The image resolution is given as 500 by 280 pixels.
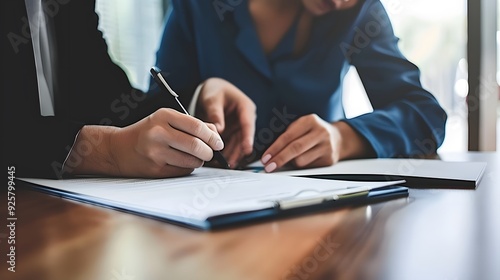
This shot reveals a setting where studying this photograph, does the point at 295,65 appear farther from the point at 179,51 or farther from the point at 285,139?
the point at 285,139

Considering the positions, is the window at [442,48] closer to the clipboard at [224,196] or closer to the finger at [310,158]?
the finger at [310,158]

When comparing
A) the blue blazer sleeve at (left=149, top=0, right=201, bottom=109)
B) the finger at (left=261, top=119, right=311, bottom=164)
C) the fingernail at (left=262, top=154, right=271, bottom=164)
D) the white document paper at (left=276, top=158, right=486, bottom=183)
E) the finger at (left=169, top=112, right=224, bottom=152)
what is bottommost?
the white document paper at (left=276, top=158, right=486, bottom=183)

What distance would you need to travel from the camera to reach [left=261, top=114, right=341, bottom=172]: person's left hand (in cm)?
82

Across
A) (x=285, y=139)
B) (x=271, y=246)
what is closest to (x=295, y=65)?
(x=285, y=139)

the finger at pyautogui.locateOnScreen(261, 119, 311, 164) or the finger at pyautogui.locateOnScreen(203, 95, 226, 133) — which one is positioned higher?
the finger at pyautogui.locateOnScreen(203, 95, 226, 133)

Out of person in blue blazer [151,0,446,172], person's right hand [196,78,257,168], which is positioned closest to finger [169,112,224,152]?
person's right hand [196,78,257,168]

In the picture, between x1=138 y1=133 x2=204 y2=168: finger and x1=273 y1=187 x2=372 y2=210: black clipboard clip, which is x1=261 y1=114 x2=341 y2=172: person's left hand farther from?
x1=273 y1=187 x2=372 y2=210: black clipboard clip

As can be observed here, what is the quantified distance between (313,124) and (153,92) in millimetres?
352

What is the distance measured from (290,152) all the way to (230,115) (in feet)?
0.95

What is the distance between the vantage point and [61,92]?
0.96 meters

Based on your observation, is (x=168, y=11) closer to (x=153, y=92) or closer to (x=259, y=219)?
(x=153, y=92)

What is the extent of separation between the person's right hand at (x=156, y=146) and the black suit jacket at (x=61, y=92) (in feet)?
0.15

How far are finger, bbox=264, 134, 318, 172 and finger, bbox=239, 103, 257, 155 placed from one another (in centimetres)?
16

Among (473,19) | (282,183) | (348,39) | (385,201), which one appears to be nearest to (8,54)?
(282,183)
